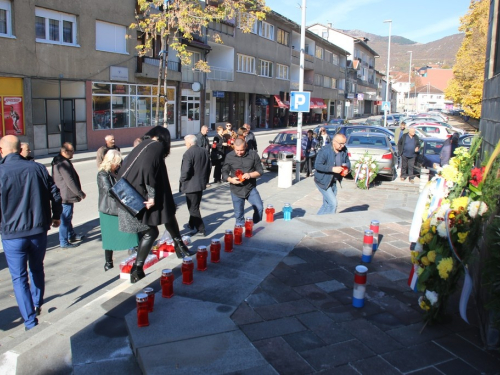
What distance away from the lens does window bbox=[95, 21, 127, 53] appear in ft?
76.2

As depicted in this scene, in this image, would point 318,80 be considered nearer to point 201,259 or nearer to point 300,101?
point 300,101

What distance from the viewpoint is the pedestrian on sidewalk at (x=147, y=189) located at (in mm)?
5562

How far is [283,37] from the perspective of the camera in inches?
1849

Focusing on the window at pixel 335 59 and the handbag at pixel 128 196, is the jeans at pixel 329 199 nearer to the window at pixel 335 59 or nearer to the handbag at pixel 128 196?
the handbag at pixel 128 196

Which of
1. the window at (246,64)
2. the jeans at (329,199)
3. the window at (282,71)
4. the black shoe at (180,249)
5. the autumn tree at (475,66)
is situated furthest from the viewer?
the window at (282,71)

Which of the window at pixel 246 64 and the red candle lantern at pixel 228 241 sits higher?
the window at pixel 246 64

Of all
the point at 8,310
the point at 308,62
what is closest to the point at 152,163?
the point at 8,310

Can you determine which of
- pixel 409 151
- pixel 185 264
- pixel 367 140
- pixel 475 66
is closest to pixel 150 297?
pixel 185 264

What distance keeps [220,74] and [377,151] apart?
22.5 m

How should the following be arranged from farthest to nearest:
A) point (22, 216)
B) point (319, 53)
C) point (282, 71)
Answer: point (319, 53), point (282, 71), point (22, 216)

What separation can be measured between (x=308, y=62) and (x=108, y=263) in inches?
1981

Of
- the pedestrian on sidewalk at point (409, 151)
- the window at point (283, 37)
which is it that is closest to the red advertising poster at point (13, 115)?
the pedestrian on sidewalk at point (409, 151)

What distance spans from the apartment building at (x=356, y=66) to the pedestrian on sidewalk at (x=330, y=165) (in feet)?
182

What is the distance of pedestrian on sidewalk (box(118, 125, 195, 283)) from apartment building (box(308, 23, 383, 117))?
59096 mm
